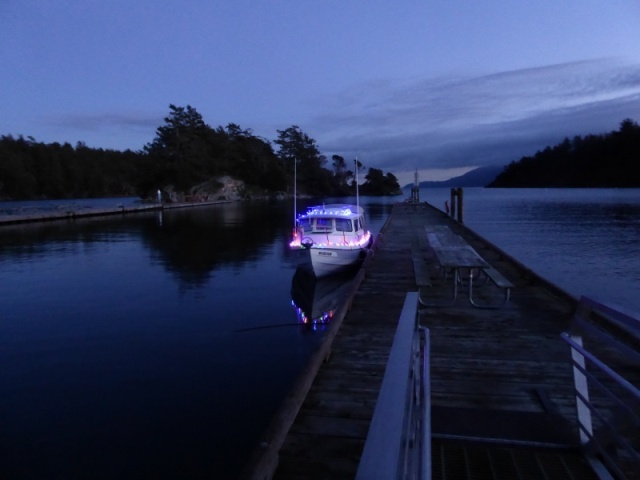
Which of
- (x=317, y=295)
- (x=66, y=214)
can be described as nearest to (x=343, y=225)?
(x=317, y=295)

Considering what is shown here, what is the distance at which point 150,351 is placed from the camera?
38.6 ft

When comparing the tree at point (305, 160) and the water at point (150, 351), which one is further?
the tree at point (305, 160)

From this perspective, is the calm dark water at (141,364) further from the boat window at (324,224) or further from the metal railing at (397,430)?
the metal railing at (397,430)

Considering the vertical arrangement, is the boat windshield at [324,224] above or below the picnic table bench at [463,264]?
above

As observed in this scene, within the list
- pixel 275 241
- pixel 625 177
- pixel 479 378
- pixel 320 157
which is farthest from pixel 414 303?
pixel 625 177

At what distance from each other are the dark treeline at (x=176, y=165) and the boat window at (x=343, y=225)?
7487 centimetres

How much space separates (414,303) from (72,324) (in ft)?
44.9

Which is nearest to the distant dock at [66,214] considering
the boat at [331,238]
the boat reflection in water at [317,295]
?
the boat at [331,238]

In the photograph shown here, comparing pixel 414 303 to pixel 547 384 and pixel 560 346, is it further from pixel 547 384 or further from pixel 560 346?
pixel 560 346

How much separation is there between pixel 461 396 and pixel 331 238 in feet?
44.0

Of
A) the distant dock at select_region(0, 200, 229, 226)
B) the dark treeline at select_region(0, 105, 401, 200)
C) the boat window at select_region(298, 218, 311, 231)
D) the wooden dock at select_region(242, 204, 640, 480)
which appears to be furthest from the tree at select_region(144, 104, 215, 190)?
the wooden dock at select_region(242, 204, 640, 480)

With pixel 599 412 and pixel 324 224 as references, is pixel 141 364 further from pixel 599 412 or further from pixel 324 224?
pixel 324 224

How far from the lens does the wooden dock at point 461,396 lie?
13.4ft

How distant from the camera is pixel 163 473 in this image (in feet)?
22.1
